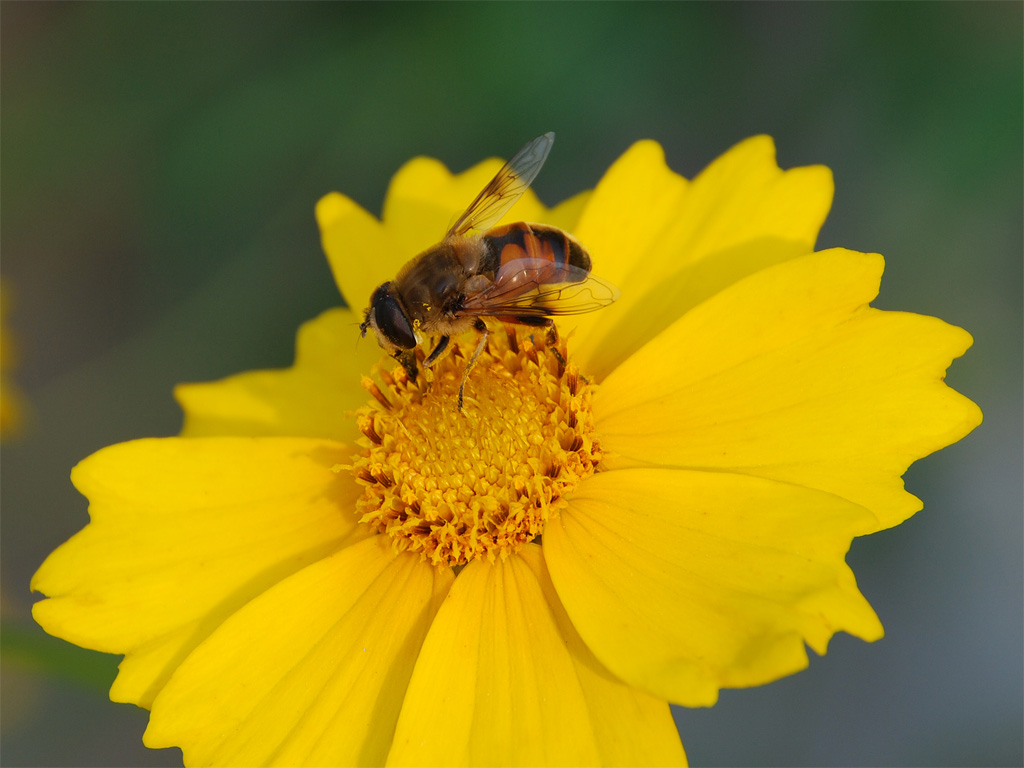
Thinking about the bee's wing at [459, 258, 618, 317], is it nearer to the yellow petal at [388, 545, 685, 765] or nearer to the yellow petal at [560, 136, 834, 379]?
the yellow petal at [560, 136, 834, 379]

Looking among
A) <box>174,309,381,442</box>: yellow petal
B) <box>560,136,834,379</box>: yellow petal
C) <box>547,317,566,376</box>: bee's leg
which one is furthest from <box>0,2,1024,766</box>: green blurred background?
<box>547,317,566,376</box>: bee's leg

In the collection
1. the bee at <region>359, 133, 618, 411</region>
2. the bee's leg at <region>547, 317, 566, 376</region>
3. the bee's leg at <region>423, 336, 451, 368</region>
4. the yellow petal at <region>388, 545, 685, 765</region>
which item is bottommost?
the yellow petal at <region>388, 545, 685, 765</region>

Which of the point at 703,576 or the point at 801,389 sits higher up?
the point at 801,389

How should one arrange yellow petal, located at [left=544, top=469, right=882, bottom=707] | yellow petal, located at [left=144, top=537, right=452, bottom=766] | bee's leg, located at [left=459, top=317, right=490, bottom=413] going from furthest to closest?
bee's leg, located at [left=459, top=317, right=490, bottom=413]
yellow petal, located at [left=144, top=537, right=452, bottom=766]
yellow petal, located at [left=544, top=469, right=882, bottom=707]

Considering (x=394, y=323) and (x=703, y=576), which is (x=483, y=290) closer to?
(x=394, y=323)

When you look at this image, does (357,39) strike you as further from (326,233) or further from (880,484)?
(880,484)

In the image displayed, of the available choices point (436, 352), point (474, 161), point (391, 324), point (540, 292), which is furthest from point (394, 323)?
point (474, 161)

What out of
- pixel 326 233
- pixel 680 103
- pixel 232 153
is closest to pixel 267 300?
pixel 232 153
